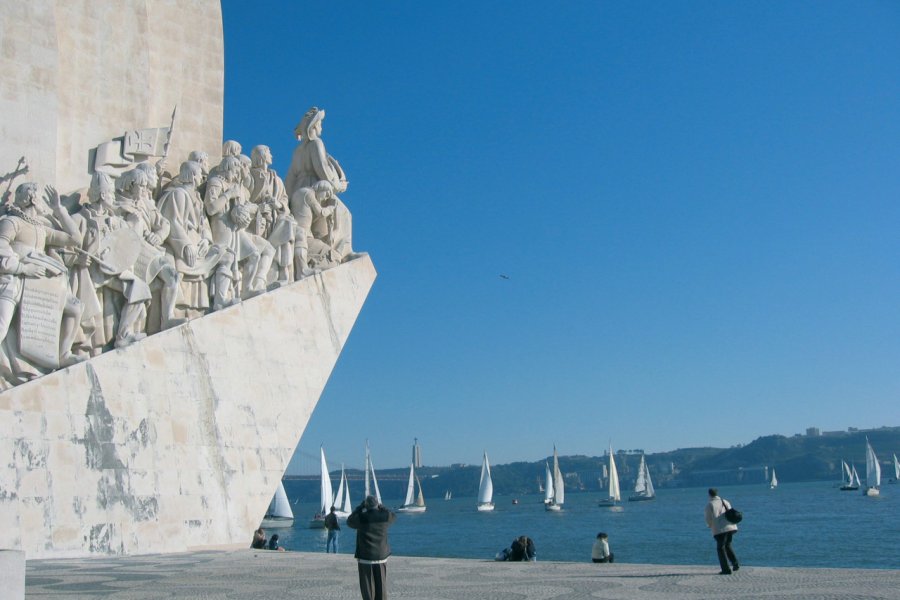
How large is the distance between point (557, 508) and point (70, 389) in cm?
4420

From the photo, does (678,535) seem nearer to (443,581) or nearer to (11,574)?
(443,581)

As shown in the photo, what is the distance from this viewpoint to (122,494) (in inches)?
328

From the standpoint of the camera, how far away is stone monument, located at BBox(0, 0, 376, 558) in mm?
8086

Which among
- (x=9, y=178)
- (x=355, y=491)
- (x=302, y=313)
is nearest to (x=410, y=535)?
(x=355, y=491)

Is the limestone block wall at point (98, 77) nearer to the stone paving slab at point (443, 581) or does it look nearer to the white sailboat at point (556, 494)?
the stone paving slab at point (443, 581)

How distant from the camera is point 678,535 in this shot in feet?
100

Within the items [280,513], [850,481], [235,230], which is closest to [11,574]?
[235,230]

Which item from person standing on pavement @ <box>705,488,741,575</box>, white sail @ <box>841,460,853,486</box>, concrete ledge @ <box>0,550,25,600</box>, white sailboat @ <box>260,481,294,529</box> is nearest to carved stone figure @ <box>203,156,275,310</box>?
person standing on pavement @ <box>705,488,741,575</box>

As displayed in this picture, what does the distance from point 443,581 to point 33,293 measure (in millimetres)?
4295

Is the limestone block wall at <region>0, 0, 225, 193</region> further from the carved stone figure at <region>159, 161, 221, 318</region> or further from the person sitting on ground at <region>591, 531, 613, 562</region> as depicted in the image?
the person sitting on ground at <region>591, 531, 613, 562</region>

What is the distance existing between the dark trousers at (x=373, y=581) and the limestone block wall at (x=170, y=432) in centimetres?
390

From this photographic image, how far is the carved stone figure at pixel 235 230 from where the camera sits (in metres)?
10.5

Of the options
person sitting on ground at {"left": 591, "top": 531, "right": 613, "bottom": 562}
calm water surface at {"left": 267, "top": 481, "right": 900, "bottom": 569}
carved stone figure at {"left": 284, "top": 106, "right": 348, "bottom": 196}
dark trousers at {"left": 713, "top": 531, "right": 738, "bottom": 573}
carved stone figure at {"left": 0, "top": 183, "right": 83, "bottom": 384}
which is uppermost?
carved stone figure at {"left": 284, "top": 106, "right": 348, "bottom": 196}

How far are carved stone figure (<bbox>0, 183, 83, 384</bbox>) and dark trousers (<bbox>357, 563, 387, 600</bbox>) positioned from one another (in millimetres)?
4485
